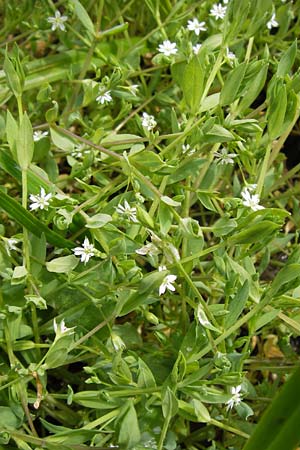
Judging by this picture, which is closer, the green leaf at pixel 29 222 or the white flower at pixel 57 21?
the green leaf at pixel 29 222

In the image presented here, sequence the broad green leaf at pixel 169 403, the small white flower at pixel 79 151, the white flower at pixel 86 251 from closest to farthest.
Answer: the broad green leaf at pixel 169 403
the white flower at pixel 86 251
the small white flower at pixel 79 151

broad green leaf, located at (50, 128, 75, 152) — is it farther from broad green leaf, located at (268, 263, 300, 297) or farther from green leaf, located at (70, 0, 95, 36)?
broad green leaf, located at (268, 263, 300, 297)

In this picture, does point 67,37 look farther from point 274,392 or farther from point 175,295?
point 274,392

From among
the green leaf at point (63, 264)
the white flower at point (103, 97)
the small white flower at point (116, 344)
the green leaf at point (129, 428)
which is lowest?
the green leaf at point (129, 428)

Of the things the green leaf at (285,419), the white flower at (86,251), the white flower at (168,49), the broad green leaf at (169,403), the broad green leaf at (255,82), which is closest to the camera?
the green leaf at (285,419)

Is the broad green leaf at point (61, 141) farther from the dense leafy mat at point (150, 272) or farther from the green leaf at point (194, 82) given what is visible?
the green leaf at point (194, 82)

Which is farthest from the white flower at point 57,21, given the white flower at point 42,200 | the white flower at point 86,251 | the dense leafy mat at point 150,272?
the white flower at point 86,251
